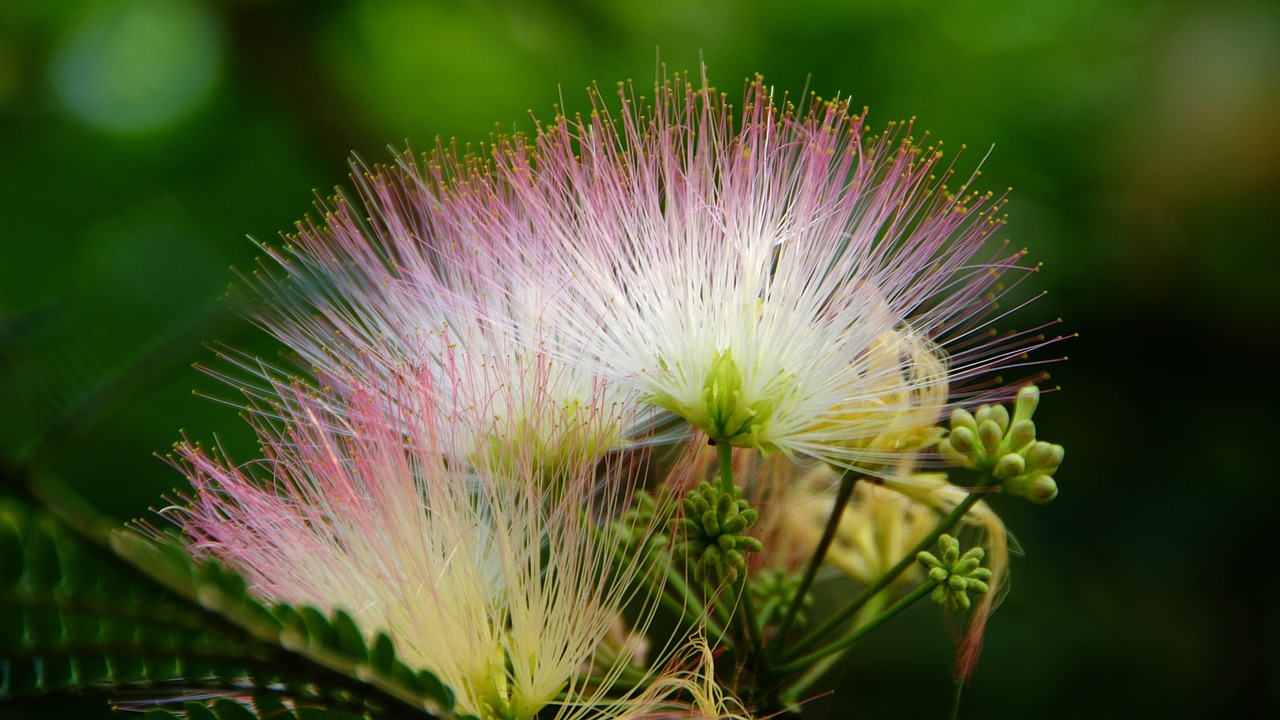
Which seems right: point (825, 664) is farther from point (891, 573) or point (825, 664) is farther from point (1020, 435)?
point (1020, 435)

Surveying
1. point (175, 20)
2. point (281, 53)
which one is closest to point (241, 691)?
point (281, 53)

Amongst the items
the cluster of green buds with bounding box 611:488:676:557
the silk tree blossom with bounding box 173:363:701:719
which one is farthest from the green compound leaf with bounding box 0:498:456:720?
the cluster of green buds with bounding box 611:488:676:557

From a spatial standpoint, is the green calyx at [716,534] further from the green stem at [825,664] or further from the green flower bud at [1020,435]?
the green flower bud at [1020,435]

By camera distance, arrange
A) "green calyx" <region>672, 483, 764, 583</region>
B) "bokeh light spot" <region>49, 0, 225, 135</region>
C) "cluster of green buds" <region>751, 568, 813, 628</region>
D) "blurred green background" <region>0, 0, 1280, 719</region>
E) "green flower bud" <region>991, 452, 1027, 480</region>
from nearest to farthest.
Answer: "green calyx" <region>672, 483, 764, 583</region> → "green flower bud" <region>991, 452, 1027, 480</region> → "cluster of green buds" <region>751, 568, 813, 628</region> → "blurred green background" <region>0, 0, 1280, 719</region> → "bokeh light spot" <region>49, 0, 225, 135</region>

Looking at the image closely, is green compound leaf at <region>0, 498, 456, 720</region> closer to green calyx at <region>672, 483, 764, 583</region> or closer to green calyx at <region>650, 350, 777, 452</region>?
green calyx at <region>672, 483, 764, 583</region>

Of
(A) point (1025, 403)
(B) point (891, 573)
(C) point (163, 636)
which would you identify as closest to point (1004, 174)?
(A) point (1025, 403)

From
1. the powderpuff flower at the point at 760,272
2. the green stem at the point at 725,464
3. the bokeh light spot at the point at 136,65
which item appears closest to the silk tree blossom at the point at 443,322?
the powderpuff flower at the point at 760,272
